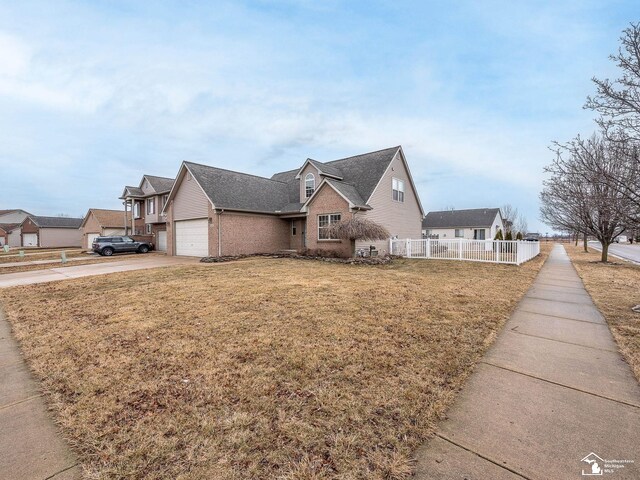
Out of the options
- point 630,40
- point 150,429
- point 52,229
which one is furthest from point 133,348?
point 52,229

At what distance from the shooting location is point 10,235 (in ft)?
174

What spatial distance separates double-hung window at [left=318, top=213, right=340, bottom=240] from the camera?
1738cm

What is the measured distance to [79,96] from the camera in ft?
55.9

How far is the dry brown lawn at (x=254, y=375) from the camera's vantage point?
90.9 inches

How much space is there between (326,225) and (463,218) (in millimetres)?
39194

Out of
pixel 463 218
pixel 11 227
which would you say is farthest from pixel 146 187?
pixel 11 227

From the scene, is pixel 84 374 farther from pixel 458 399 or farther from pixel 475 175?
pixel 475 175

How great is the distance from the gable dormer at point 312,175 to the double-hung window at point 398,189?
4.12 m

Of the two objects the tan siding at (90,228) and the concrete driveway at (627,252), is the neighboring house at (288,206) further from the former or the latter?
the tan siding at (90,228)

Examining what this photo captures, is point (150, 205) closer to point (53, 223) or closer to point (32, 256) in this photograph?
point (32, 256)

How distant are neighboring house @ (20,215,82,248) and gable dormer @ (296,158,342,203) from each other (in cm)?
4429

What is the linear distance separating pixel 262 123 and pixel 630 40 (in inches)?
930

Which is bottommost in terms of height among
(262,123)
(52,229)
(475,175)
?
(52,229)

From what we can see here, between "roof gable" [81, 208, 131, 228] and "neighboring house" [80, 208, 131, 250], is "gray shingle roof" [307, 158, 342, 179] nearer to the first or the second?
"neighboring house" [80, 208, 131, 250]
